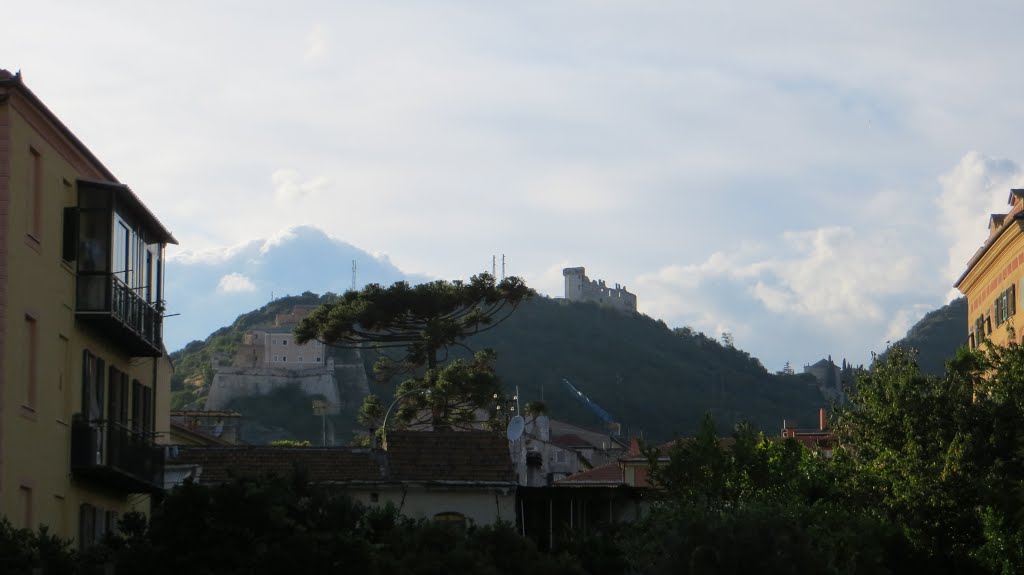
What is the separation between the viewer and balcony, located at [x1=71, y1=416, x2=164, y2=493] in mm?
29312

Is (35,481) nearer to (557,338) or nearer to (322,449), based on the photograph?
(322,449)

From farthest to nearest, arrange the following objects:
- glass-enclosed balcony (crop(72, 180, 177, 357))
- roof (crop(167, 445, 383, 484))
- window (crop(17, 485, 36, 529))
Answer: roof (crop(167, 445, 383, 484)) → glass-enclosed balcony (crop(72, 180, 177, 357)) → window (crop(17, 485, 36, 529))

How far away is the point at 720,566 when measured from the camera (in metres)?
21.6

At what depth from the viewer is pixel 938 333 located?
125m

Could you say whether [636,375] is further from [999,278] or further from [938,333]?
[999,278]

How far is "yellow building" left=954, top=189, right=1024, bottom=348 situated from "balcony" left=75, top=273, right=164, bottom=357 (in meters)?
22.5

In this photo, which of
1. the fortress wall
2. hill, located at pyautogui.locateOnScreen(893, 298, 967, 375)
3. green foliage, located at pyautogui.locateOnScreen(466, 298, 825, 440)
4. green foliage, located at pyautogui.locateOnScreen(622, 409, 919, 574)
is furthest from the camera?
the fortress wall

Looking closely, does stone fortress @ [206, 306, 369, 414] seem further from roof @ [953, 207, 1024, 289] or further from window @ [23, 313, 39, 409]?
window @ [23, 313, 39, 409]

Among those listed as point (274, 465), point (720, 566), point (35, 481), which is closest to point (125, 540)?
point (35, 481)

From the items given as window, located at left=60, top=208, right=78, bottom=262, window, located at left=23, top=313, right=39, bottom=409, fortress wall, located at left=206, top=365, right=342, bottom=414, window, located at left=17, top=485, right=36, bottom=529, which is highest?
fortress wall, located at left=206, top=365, right=342, bottom=414

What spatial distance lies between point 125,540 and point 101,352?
936 centimetres

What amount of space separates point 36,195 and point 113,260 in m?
2.70

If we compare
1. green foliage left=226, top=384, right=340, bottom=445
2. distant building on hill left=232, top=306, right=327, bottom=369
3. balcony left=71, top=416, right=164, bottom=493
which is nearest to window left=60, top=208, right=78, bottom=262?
balcony left=71, top=416, right=164, bottom=493

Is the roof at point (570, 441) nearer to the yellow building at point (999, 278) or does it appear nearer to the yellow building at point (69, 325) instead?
the yellow building at point (999, 278)
